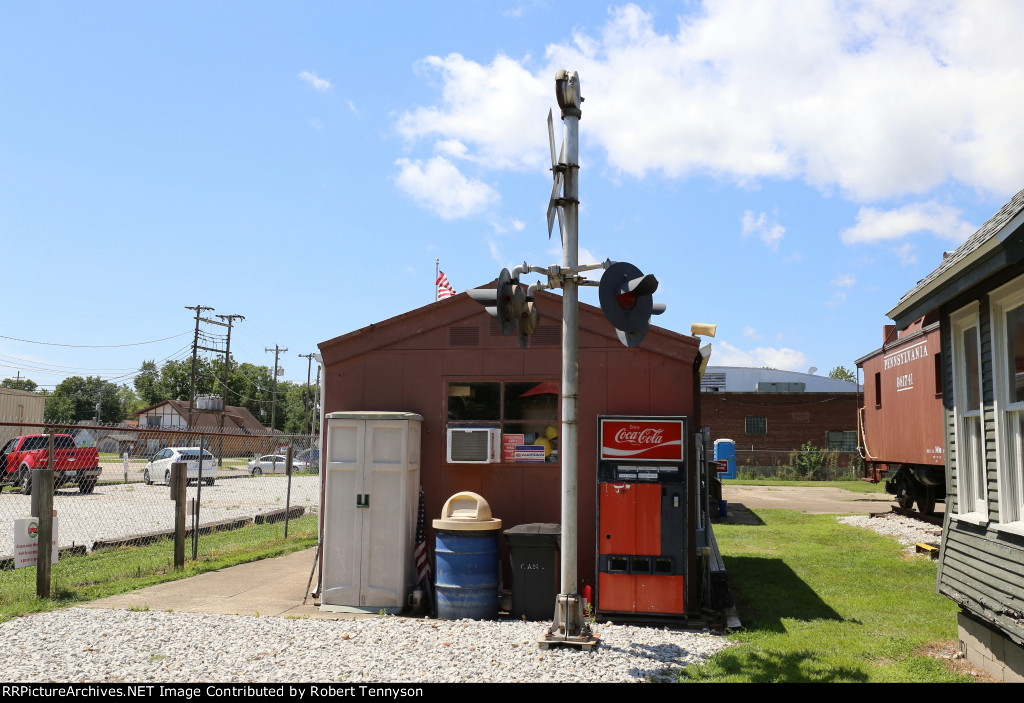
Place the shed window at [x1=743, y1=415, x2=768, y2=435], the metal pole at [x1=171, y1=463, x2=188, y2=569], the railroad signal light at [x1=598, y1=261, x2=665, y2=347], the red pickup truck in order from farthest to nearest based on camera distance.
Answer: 1. the shed window at [x1=743, y1=415, x2=768, y2=435]
2. the red pickup truck
3. the metal pole at [x1=171, y1=463, x2=188, y2=569]
4. the railroad signal light at [x1=598, y1=261, x2=665, y2=347]

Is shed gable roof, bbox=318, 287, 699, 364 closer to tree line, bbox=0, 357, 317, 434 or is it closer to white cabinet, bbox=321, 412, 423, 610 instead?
white cabinet, bbox=321, 412, 423, 610

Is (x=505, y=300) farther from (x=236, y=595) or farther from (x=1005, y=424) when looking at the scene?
(x=236, y=595)

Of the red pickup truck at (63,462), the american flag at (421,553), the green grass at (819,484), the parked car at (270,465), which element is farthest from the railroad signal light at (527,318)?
the parked car at (270,465)

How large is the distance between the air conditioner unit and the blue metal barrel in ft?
3.89

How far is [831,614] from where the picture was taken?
9047mm

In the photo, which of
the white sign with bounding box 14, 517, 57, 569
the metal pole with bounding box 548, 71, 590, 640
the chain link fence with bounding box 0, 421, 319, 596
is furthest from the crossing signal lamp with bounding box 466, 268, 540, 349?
Answer: the white sign with bounding box 14, 517, 57, 569

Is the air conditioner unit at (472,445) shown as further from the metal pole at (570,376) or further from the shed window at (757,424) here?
the shed window at (757,424)

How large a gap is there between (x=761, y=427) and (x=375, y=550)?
40.2 meters

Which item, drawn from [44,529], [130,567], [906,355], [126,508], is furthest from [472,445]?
[126,508]

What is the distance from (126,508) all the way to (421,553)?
12.5 m

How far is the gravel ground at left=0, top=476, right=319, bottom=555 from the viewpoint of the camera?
1594 centimetres

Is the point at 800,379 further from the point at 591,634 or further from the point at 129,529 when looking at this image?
Answer: the point at 591,634

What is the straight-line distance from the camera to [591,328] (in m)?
9.73

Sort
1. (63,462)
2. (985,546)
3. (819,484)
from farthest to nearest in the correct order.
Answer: (819,484), (63,462), (985,546)
